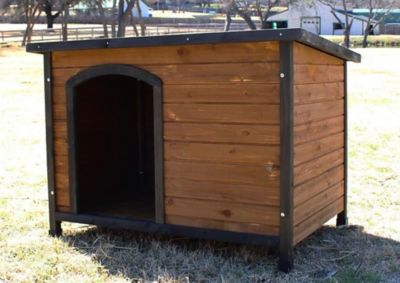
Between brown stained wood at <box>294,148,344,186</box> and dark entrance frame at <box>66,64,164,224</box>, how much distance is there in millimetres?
977

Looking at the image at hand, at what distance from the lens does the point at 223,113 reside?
4406 mm

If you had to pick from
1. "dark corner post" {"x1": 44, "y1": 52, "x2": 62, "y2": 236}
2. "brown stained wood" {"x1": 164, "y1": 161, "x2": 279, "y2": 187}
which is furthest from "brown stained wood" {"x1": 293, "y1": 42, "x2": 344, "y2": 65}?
"dark corner post" {"x1": 44, "y1": 52, "x2": 62, "y2": 236}

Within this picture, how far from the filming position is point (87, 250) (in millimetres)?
4848

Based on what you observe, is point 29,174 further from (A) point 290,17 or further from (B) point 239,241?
(A) point 290,17

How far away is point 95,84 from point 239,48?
5.99 feet

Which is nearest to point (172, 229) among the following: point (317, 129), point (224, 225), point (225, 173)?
point (224, 225)

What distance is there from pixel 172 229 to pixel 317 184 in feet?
3.65

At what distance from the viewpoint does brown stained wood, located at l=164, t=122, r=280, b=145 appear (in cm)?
425

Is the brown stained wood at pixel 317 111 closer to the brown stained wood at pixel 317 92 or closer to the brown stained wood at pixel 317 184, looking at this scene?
the brown stained wood at pixel 317 92

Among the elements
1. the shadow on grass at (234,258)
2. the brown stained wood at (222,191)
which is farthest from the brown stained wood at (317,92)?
the shadow on grass at (234,258)

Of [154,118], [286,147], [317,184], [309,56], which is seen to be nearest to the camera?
[286,147]

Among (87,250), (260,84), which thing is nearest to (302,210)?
Answer: (260,84)

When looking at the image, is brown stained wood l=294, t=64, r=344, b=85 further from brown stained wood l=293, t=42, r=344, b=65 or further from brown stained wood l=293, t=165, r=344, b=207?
brown stained wood l=293, t=165, r=344, b=207

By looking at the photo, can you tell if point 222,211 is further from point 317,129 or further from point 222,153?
point 317,129
